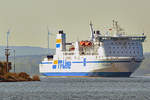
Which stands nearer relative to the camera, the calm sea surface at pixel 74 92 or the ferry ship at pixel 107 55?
the calm sea surface at pixel 74 92

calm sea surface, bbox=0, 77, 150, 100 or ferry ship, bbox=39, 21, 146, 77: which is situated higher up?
ferry ship, bbox=39, 21, 146, 77

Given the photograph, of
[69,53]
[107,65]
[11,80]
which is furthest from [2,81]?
[69,53]

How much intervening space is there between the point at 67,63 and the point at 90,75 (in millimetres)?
11572

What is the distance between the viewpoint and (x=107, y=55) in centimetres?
17275

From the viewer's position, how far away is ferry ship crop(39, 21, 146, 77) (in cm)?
17138

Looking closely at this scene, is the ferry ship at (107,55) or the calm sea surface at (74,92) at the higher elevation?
the ferry ship at (107,55)

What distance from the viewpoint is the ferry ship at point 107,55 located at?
171375 mm

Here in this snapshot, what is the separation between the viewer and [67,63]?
188 meters

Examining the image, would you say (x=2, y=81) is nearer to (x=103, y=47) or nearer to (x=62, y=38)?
(x=103, y=47)

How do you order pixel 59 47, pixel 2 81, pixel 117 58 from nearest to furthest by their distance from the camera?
pixel 2 81 → pixel 117 58 → pixel 59 47

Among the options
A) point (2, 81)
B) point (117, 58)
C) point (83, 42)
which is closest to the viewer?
point (2, 81)

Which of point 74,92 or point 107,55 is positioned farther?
point 107,55

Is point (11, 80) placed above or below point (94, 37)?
below

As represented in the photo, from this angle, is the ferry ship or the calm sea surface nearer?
the calm sea surface
